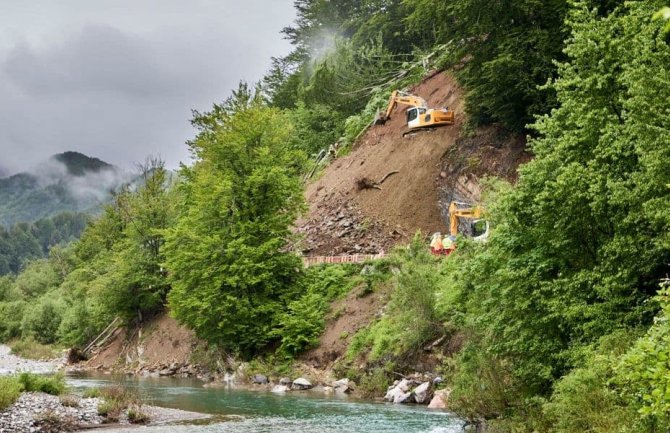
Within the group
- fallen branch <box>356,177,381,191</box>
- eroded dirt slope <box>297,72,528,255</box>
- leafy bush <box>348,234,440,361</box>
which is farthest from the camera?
fallen branch <box>356,177,381,191</box>

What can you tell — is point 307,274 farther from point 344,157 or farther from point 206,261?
point 344,157

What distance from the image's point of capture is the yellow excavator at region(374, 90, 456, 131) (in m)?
46.3

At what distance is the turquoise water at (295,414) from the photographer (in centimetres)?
2042

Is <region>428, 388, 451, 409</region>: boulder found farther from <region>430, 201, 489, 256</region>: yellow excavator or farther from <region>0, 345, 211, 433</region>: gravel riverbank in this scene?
<region>430, 201, 489, 256</region>: yellow excavator

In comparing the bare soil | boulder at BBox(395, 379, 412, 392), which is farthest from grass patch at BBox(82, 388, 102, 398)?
the bare soil

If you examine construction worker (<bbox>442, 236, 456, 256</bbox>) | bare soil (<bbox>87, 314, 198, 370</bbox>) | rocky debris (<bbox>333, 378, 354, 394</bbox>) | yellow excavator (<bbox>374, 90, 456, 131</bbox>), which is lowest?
rocky debris (<bbox>333, 378, 354, 394</bbox>)

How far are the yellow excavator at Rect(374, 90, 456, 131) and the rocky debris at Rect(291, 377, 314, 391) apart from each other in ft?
71.4

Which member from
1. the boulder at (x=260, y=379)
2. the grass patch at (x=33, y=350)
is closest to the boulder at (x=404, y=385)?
the boulder at (x=260, y=379)

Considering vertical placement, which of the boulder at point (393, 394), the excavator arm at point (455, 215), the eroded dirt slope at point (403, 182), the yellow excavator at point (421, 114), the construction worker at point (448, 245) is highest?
the yellow excavator at point (421, 114)

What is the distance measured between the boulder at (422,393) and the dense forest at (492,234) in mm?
2550

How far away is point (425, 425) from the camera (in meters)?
20.5

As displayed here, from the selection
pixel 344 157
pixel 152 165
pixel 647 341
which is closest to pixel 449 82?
pixel 344 157

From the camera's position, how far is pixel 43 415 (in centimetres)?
2062

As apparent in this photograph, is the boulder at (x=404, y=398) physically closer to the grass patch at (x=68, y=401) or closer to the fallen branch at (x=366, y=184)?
the grass patch at (x=68, y=401)
